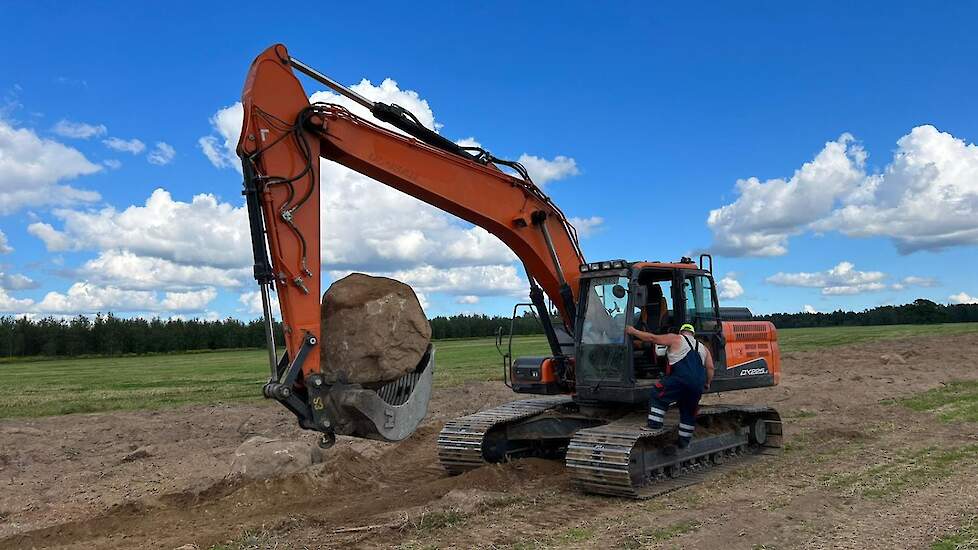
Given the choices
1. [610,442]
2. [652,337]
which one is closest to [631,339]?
[652,337]

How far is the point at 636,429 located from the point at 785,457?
11.5 feet

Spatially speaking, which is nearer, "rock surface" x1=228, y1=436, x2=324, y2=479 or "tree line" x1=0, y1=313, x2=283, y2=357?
"rock surface" x1=228, y1=436, x2=324, y2=479

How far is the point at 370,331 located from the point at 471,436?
10.2 feet

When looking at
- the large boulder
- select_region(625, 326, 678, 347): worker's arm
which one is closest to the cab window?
select_region(625, 326, 678, 347): worker's arm

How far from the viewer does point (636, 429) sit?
29.8 feet

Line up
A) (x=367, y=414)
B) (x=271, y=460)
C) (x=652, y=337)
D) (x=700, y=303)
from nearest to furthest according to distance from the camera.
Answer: (x=367, y=414) < (x=652, y=337) < (x=271, y=460) < (x=700, y=303)

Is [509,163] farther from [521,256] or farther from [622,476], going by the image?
[622,476]

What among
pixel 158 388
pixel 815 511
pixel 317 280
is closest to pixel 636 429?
pixel 815 511

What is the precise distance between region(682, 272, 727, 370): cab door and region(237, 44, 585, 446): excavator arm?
9.11ft

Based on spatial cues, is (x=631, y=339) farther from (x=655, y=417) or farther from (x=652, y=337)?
(x=655, y=417)

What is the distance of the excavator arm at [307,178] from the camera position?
700 centimetres

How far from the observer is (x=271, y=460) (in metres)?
9.79

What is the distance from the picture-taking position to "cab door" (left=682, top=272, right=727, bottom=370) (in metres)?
10.2

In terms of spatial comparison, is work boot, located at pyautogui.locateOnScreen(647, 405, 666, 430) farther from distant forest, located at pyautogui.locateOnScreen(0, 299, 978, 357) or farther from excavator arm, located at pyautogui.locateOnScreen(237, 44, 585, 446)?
distant forest, located at pyautogui.locateOnScreen(0, 299, 978, 357)
